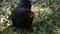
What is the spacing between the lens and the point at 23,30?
5.29 m

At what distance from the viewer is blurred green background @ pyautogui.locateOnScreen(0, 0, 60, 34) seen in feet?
17.5

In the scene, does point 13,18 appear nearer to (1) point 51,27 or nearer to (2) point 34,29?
(2) point 34,29

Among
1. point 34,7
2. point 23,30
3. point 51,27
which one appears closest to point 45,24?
point 51,27

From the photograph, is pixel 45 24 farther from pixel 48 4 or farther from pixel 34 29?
pixel 48 4

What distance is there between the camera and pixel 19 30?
17.4 feet

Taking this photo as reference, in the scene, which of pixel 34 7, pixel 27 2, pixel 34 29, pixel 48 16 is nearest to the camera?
pixel 27 2

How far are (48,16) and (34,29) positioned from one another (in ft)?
2.12

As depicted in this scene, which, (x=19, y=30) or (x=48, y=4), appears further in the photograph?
(x=48, y=4)

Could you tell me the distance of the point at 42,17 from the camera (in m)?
5.77

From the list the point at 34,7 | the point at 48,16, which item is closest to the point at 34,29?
the point at 48,16

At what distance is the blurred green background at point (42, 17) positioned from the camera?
5.34 metres

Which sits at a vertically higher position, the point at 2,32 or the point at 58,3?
the point at 58,3

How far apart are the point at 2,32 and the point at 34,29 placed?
75 centimetres

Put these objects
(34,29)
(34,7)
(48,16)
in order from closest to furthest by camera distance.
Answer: (34,29), (48,16), (34,7)
